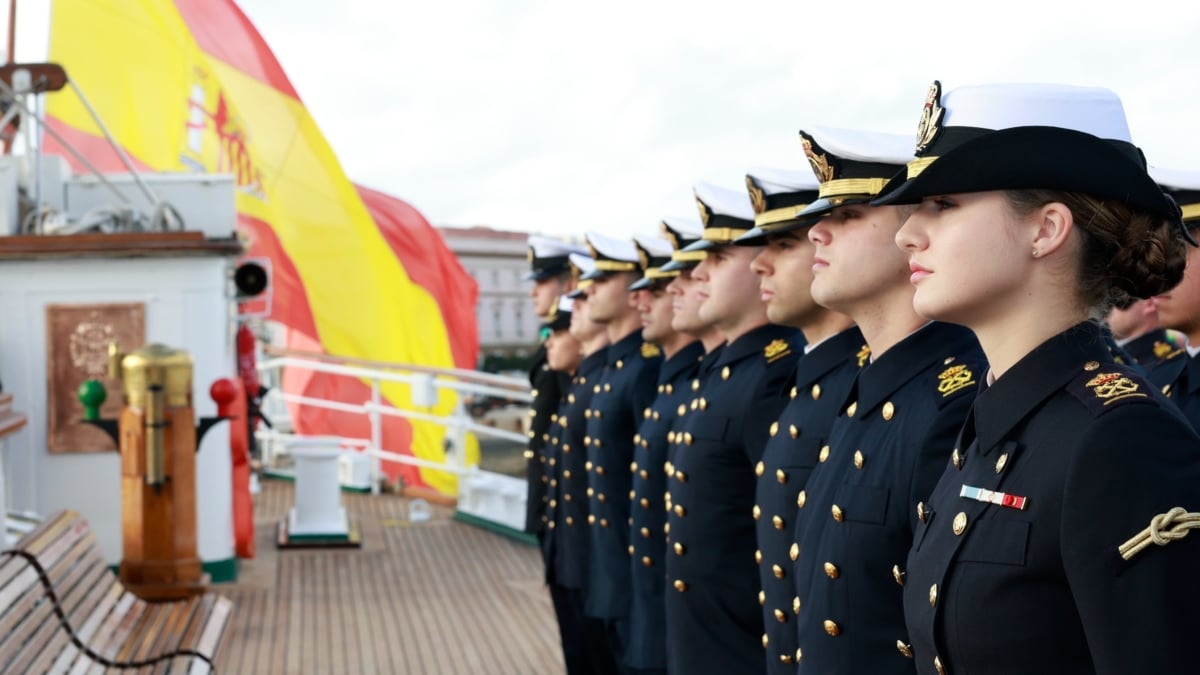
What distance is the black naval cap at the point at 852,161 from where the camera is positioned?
2.51m

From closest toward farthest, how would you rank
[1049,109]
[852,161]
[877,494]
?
[1049,109]
[877,494]
[852,161]

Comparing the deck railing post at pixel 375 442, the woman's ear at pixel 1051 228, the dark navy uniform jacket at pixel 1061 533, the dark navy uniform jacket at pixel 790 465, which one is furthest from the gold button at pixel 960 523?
the deck railing post at pixel 375 442

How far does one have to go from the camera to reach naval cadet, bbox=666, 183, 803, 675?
346 cm

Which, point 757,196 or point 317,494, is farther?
point 317,494

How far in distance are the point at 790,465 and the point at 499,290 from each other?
73.6m

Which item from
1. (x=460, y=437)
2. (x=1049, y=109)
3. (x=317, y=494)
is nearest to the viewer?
(x=1049, y=109)

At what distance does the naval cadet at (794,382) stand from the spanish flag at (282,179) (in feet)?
31.5

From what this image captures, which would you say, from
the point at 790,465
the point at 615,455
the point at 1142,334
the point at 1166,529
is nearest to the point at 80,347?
the point at 615,455

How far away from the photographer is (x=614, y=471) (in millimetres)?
4902

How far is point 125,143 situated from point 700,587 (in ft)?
35.3

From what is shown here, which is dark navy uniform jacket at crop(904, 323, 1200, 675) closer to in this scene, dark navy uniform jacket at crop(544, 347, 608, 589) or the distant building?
dark navy uniform jacket at crop(544, 347, 608, 589)

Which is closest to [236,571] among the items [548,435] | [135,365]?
[135,365]

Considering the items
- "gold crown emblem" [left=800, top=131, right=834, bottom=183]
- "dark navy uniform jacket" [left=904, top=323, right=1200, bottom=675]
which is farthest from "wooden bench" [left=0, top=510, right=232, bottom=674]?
"dark navy uniform jacket" [left=904, top=323, right=1200, bottom=675]

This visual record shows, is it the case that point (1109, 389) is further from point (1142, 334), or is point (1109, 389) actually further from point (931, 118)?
point (1142, 334)
